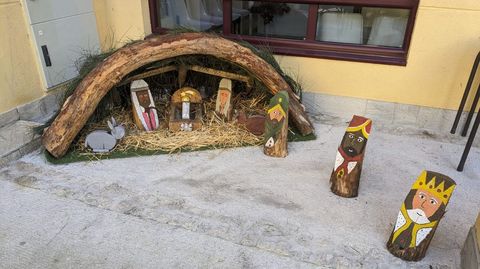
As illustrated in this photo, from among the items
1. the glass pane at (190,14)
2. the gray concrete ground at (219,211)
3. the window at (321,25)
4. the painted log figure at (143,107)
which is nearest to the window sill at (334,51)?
the window at (321,25)

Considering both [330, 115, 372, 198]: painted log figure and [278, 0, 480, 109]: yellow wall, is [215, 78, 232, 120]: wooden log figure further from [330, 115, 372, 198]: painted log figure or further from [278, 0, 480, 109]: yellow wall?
[330, 115, 372, 198]: painted log figure

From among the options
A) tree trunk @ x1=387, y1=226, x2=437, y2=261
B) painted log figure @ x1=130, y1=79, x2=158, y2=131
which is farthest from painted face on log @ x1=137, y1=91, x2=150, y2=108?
tree trunk @ x1=387, y1=226, x2=437, y2=261

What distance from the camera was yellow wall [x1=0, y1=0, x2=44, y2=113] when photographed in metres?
3.40

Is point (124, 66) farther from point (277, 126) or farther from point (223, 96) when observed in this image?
point (277, 126)

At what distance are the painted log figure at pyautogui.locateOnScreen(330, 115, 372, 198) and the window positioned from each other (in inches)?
→ 55.8

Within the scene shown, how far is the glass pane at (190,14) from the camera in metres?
4.41

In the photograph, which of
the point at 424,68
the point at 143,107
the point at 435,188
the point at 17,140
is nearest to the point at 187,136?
the point at 143,107

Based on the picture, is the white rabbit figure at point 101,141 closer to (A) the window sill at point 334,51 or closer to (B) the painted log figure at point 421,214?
(A) the window sill at point 334,51

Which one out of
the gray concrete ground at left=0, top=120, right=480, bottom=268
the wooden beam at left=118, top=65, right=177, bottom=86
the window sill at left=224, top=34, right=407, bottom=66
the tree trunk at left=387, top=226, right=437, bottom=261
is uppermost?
the window sill at left=224, top=34, right=407, bottom=66

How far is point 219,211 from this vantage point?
2.62 metres

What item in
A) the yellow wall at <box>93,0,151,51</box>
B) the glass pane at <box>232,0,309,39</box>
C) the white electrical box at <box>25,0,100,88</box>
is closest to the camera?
the white electrical box at <box>25,0,100,88</box>

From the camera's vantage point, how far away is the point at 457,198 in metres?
2.80

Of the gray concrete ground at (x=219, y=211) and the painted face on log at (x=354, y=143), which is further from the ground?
the painted face on log at (x=354, y=143)

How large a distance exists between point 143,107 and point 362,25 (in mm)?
2329
